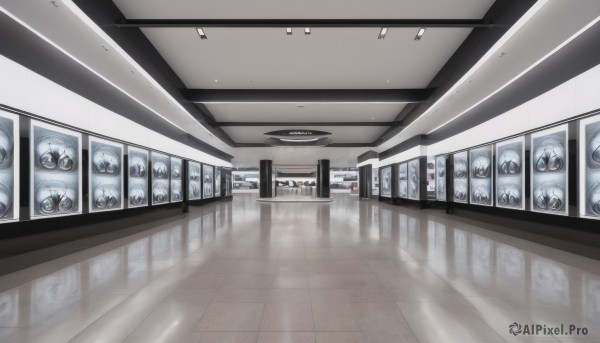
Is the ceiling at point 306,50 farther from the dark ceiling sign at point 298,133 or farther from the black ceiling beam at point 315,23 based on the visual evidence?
the dark ceiling sign at point 298,133

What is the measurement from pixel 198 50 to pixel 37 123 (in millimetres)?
4221

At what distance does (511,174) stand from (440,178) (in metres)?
5.81

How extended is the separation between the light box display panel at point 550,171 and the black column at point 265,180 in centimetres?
2757

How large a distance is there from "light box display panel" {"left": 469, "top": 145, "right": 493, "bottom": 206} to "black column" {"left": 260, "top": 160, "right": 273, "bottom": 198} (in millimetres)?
24219

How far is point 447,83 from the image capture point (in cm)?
945

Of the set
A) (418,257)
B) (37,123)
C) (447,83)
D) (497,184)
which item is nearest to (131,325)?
(418,257)

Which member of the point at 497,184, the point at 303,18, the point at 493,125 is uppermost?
the point at 303,18

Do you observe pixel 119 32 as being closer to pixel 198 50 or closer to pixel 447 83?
pixel 198 50

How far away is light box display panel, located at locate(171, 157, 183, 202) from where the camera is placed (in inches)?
588

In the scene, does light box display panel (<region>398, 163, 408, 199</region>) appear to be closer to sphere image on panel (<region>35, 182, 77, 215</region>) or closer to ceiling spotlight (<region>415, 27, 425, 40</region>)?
ceiling spotlight (<region>415, 27, 425, 40</region>)

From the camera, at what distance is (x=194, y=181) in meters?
18.4

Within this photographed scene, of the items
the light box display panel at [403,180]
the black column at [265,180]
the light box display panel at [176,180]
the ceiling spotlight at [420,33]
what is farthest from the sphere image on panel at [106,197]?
the black column at [265,180]

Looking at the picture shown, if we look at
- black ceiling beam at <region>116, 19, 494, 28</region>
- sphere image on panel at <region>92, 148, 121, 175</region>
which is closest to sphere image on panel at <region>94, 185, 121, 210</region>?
sphere image on panel at <region>92, 148, 121, 175</region>

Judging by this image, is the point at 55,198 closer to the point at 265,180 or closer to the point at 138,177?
the point at 138,177
